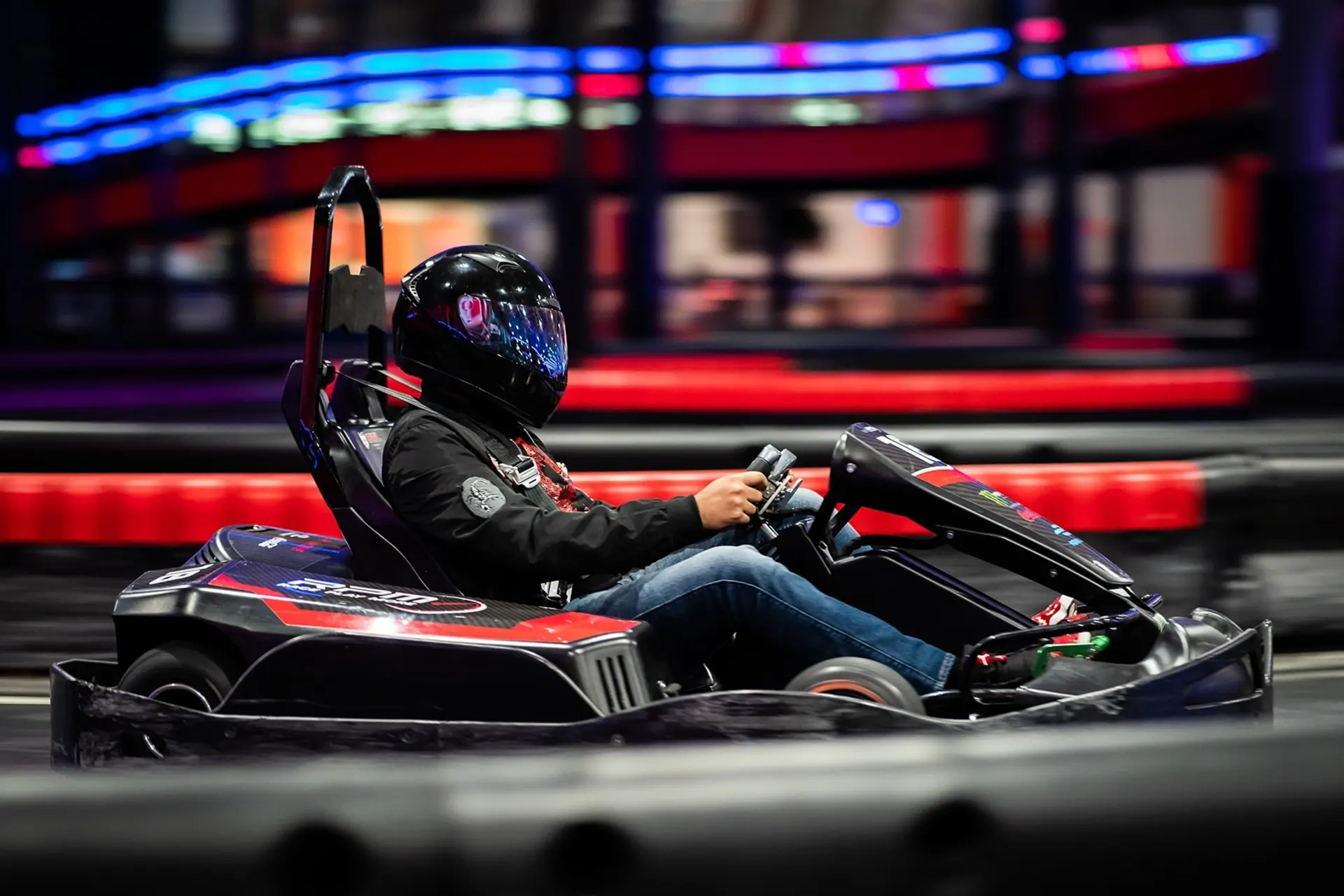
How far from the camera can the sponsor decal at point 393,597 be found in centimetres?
249

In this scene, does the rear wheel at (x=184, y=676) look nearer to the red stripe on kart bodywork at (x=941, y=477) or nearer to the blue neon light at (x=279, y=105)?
the red stripe on kart bodywork at (x=941, y=477)

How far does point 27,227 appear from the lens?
1295 cm

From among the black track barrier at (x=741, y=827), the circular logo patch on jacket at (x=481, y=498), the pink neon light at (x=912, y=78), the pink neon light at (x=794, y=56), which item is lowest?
the black track barrier at (x=741, y=827)

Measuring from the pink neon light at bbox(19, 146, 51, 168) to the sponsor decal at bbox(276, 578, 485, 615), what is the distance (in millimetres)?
11890

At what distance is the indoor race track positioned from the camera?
10.3ft

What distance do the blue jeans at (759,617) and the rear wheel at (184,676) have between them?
69cm

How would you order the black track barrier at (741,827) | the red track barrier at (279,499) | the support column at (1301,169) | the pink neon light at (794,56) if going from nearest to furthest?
1. the black track barrier at (741,827)
2. the red track barrier at (279,499)
3. the support column at (1301,169)
4. the pink neon light at (794,56)

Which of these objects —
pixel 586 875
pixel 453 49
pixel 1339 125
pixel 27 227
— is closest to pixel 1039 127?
pixel 1339 125

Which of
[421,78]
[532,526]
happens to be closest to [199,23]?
[421,78]

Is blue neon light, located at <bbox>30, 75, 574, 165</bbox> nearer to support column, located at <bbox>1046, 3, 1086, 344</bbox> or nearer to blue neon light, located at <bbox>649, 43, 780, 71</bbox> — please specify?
blue neon light, located at <bbox>649, 43, 780, 71</bbox>

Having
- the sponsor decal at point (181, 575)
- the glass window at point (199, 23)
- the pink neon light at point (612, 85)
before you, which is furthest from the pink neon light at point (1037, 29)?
the sponsor decal at point (181, 575)

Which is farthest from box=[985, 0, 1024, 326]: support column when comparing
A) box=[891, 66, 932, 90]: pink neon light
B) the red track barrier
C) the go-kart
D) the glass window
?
the go-kart

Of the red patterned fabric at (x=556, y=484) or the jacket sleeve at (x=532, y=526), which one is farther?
the red patterned fabric at (x=556, y=484)

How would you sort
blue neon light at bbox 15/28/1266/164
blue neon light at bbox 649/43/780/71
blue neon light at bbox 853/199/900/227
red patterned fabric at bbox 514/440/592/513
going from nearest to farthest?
1. red patterned fabric at bbox 514/440/592/513
2. blue neon light at bbox 15/28/1266/164
3. blue neon light at bbox 649/43/780/71
4. blue neon light at bbox 853/199/900/227
